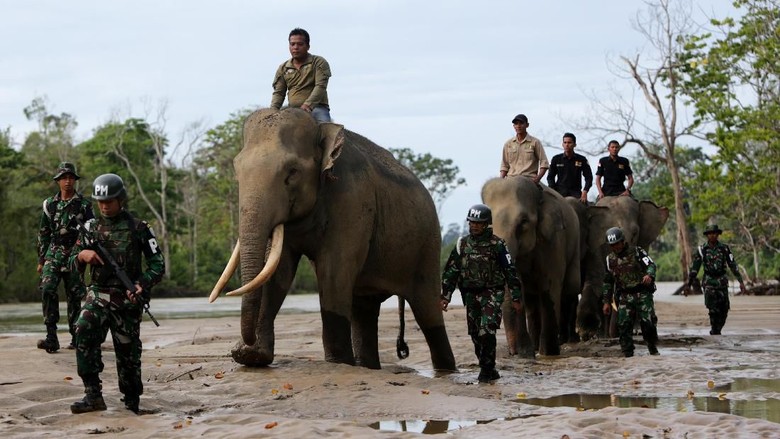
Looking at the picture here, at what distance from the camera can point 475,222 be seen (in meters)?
12.0

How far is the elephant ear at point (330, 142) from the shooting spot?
→ 10.8m

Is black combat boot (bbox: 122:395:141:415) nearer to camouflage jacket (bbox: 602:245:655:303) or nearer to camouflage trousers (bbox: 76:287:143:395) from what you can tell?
camouflage trousers (bbox: 76:287:143:395)

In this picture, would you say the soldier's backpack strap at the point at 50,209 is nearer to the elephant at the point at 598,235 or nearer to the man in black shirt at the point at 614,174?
the elephant at the point at 598,235

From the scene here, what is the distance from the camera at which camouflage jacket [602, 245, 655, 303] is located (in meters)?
14.9

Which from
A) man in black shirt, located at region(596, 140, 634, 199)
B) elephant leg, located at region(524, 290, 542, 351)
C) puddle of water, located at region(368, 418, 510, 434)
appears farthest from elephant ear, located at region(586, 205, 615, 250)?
puddle of water, located at region(368, 418, 510, 434)

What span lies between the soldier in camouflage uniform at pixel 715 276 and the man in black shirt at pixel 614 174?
5.19 feet

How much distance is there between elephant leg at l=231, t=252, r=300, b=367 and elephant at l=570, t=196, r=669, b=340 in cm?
846

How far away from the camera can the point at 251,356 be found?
1060 centimetres

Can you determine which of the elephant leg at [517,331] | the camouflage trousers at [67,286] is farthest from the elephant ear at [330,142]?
the elephant leg at [517,331]

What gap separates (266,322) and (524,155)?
250 inches

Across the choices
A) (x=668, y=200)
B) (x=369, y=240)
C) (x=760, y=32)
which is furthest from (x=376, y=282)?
(x=668, y=200)

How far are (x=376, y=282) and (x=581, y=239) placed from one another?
23.5 ft

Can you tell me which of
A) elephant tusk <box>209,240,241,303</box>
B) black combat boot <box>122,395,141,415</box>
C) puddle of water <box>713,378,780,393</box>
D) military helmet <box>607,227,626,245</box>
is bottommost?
puddle of water <box>713,378,780,393</box>

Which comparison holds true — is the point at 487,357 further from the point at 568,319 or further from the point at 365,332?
the point at 568,319
